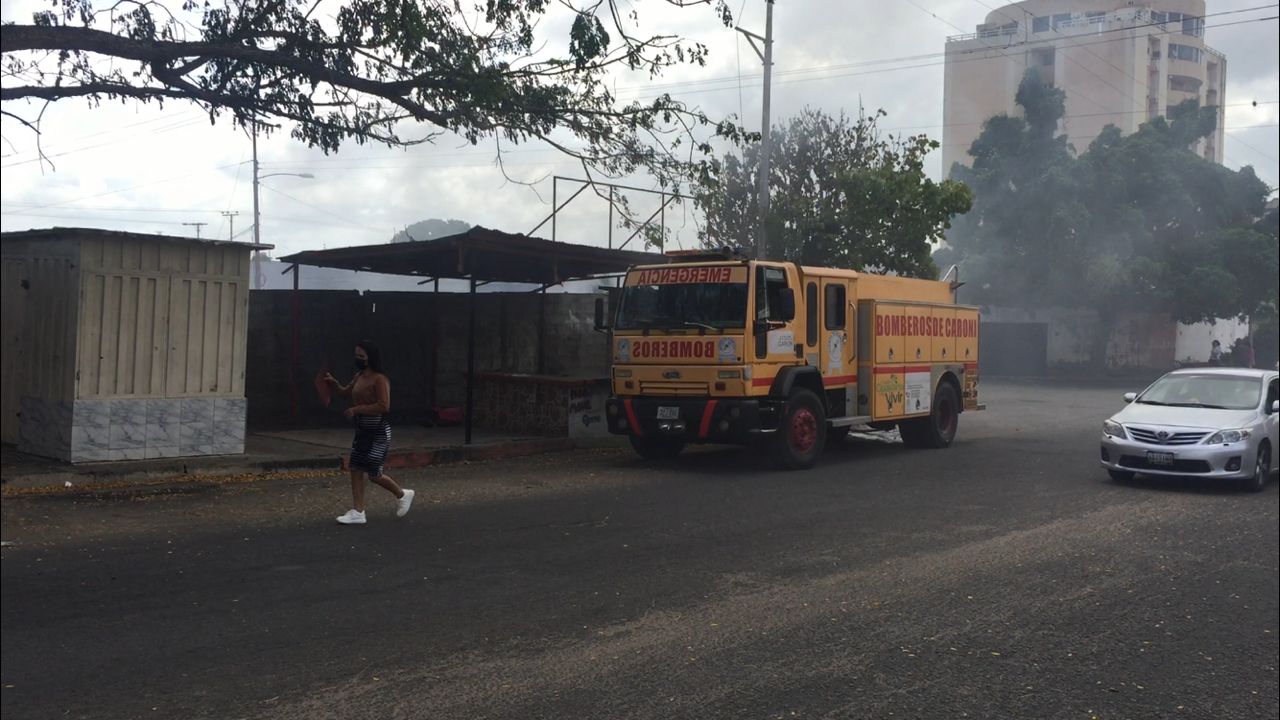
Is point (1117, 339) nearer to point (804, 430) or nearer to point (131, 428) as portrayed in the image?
point (804, 430)

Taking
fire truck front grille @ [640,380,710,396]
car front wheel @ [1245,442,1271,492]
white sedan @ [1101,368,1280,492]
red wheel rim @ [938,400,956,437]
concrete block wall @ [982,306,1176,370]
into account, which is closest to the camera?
white sedan @ [1101,368,1280,492]

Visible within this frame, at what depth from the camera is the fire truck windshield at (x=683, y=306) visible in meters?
13.8

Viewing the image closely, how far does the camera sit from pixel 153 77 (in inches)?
382

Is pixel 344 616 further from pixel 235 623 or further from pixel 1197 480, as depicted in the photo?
pixel 1197 480

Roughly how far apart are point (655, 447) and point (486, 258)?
484 cm

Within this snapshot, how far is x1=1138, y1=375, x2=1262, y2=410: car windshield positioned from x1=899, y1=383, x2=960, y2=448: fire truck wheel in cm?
373

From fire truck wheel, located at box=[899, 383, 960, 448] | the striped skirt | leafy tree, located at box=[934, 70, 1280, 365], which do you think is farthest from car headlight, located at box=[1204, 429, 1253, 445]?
leafy tree, located at box=[934, 70, 1280, 365]

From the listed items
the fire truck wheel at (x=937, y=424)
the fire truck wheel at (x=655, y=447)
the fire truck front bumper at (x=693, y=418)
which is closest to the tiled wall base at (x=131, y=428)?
the fire truck front bumper at (x=693, y=418)

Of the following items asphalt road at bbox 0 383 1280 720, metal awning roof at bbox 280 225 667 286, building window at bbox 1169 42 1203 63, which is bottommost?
asphalt road at bbox 0 383 1280 720

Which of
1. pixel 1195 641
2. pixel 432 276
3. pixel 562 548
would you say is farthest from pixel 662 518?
pixel 432 276

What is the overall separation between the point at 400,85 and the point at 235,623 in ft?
18.3

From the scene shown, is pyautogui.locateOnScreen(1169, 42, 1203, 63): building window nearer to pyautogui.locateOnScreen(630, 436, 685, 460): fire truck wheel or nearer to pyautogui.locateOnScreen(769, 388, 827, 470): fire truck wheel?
pyautogui.locateOnScreen(769, 388, 827, 470): fire truck wheel

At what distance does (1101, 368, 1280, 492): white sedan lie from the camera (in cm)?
1243

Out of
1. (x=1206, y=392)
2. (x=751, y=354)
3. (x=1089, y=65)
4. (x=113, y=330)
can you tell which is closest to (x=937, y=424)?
(x=1206, y=392)
